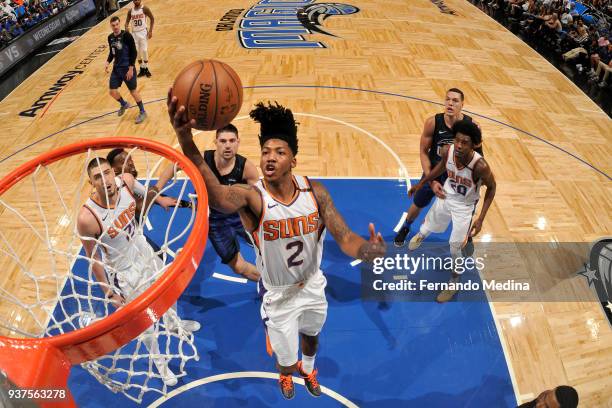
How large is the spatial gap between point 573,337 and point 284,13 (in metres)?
12.0

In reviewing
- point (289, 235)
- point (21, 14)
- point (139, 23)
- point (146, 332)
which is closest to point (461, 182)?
point (289, 235)

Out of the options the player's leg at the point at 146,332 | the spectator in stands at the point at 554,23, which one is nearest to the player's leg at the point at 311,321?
the player's leg at the point at 146,332

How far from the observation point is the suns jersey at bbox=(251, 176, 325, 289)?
2738mm

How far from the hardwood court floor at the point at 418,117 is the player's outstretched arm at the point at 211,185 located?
2822mm

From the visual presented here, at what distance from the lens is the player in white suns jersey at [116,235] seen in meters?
3.20

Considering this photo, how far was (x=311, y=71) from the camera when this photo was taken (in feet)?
30.0

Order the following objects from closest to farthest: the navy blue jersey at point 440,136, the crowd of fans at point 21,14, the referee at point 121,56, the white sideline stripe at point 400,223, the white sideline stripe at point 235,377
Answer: the white sideline stripe at point 235,377, the navy blue jersey at point 440,136, the white sideline stripe at point 400,223, the referee at point 121,56, the crowd of fans at point 21,14

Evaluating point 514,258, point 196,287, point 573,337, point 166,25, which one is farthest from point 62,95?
point 573,337

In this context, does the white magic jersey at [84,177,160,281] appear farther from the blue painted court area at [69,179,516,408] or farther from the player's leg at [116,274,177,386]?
the blue painted court area at [69,179,516,408]

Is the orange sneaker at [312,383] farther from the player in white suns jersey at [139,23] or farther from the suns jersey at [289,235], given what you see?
the player in white suns jersey at [139,23]

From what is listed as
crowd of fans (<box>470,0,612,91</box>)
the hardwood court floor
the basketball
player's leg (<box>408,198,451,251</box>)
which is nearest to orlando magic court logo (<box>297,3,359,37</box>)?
the hardwood court floor

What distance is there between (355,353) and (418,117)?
16.0 ft

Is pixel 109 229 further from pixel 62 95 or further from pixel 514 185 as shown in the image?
pixel 62 95

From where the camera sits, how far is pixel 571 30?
35.2 feet
